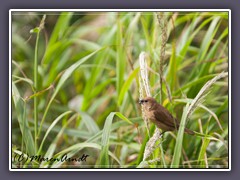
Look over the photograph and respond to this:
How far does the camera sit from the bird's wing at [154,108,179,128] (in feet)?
11.2

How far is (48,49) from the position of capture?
3918 millimetres

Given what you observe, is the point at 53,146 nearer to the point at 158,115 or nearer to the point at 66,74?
the point at 66,74

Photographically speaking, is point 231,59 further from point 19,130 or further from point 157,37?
point 19,130

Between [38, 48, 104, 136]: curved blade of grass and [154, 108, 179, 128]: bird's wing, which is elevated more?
[38, 48, 104, 136]: curved blade of grass

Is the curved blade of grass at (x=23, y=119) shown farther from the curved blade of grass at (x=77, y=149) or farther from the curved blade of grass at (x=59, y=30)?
the curved blade of grass at (x=59, y=30)

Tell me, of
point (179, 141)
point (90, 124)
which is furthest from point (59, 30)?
point (179, 141)

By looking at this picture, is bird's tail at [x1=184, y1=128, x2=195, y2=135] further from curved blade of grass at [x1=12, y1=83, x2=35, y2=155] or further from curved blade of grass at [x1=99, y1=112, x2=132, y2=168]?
curved blade of grass at [x1=12, y1=83, x2=35, y2=155]

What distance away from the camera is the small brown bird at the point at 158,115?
135 inches

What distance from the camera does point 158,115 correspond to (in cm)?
342

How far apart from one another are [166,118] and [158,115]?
0.15 ft

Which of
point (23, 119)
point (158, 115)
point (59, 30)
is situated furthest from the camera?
point (59, 30)

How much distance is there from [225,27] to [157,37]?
1.19ft

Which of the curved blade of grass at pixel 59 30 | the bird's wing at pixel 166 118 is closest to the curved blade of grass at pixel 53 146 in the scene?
the curved blade of grass at pixel 59 30

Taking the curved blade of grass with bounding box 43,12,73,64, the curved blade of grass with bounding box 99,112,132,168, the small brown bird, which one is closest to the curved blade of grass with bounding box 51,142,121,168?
the curved blade of grass with bounding box 99,112,132,168
